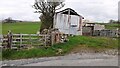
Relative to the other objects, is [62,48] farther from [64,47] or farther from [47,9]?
[47,9]

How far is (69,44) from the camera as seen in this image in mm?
30672

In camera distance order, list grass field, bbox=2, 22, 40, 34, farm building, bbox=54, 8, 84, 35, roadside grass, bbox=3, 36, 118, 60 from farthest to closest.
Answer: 1. grass field, bbox=2, 22, 40, 34
2. farm building, bbox=54, 8, 84, 35
3. roadside grass, bbox=3, 36, 118, 60

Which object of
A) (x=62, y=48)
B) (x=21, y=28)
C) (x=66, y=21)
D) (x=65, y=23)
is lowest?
(x=62, y=48)

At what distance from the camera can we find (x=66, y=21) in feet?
129

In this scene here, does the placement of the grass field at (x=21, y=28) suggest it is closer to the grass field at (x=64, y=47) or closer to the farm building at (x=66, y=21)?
the farm building at (x=66, y=21)

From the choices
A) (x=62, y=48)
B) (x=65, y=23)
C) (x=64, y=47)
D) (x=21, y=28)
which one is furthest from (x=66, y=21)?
(x=21, y=28)

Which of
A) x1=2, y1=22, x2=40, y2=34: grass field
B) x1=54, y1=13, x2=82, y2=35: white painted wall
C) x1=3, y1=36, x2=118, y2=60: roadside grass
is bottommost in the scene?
x1=3, y1=36, x2=118, y2=60: roadside grass

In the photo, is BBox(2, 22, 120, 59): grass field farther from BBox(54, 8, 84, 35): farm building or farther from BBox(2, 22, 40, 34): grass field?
BBox(2, 22, 40, 34): grass field

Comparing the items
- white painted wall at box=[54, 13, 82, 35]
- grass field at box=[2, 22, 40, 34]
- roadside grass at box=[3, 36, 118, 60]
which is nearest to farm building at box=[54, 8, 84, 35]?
white painted wall at box=[54, 13, 82, 35]

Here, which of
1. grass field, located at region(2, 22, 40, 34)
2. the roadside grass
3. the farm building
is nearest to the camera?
the roadside grass

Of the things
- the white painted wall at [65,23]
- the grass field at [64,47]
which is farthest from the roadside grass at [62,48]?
the white painted wall at [65,23]

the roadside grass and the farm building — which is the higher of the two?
the farm building

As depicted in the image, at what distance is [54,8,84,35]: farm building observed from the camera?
39062 millimetres

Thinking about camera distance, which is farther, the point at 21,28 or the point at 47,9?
the point at 21,28
